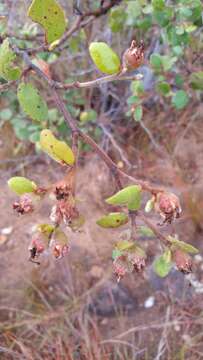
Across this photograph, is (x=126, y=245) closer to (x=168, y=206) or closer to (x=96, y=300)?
(x=168, y=206)

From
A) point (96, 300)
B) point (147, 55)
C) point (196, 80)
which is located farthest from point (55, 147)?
point (147, 55)

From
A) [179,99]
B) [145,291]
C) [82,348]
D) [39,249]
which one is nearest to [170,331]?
[145,291]

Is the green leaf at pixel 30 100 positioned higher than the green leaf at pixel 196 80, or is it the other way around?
the green leaf at pixel 30 100

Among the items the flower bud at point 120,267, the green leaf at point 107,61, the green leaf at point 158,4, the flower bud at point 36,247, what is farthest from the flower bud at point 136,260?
the green leaf at point 158,4

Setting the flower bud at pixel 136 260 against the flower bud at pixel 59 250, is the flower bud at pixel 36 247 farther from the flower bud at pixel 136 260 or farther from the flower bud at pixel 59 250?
the flower bud at pixel 136 260

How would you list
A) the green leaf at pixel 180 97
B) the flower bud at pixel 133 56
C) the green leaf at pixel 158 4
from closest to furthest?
1. the flower bud at pixel 133 56
2. the green leaf at pixel 158 4
3. the green leaf at pixel 180 97
